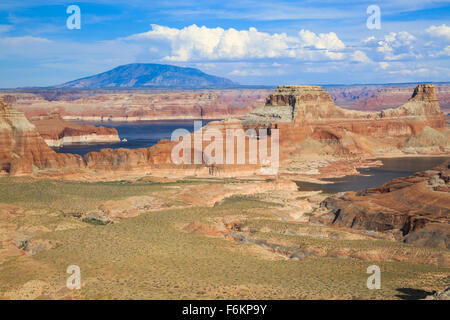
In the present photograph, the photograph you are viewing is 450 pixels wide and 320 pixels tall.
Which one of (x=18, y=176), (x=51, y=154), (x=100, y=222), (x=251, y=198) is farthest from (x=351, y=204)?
(x=51, y=154)

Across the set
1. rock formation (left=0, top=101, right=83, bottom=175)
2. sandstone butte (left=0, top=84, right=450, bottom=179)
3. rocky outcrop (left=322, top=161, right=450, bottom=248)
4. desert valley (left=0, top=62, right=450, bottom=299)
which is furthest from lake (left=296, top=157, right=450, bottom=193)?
rock formation (left=0, top=101, right=83, bottom=175)

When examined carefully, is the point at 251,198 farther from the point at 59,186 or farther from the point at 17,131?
the point at 17,131

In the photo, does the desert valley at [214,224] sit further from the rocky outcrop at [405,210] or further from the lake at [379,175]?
the lake at [379,175]

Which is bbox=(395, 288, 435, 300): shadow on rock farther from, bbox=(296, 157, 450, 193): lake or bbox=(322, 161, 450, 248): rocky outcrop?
bbox=(296, 157, 450, 193): lake

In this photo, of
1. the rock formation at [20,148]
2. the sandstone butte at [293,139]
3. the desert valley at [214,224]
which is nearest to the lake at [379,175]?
the desert valley at [214,224]

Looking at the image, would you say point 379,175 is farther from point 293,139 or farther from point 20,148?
point 20,148

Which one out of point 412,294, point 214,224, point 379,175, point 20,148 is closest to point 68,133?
point 20,148

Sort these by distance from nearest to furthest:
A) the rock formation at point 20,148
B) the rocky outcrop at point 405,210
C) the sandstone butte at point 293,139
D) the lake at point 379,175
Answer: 1. the rocky outcrop at point 405,210
2. the rock formation at point 20,148
3. the sandstone butte at point 293,139
4. the lake at point 379,175
